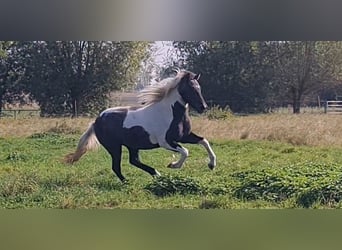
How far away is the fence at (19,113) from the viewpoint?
4.36 metres

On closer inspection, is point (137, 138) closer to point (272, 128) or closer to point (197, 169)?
point (197, 169)

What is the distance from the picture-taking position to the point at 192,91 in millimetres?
4312

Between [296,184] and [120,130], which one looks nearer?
[296,184]

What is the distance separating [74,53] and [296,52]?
1.31 m

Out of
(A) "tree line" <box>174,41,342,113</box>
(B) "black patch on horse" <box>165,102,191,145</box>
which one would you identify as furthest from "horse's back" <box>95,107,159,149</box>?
(A) "tree line" <box>174,41,342,113</box>

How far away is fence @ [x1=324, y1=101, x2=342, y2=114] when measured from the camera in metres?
4.27

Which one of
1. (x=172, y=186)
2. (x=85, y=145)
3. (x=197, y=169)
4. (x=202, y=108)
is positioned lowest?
(x=172, y=186)

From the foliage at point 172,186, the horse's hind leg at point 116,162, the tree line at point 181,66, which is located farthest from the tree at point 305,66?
the horse's hind leg at point 116,162

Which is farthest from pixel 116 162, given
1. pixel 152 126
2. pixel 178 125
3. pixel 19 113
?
pixel 19 113

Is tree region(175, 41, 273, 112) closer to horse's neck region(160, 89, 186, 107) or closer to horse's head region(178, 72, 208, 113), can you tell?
horse's head region(178, 72, 208, 113)

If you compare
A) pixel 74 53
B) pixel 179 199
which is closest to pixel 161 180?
pixel 179 199

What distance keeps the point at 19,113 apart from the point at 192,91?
105 centimetres

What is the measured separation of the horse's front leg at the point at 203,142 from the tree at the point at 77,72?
470 mm

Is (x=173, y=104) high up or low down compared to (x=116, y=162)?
up
